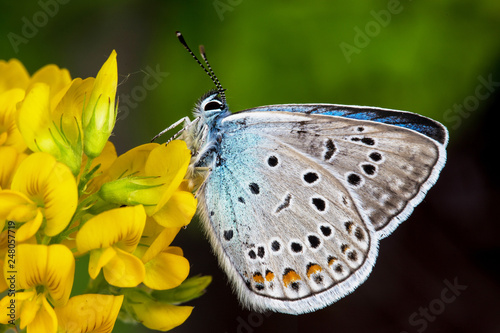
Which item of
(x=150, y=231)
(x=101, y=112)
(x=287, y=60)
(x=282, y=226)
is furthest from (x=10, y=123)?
(x=287, y=60)

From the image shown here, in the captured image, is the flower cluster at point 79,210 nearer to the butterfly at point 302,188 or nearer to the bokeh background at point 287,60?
the butterfly at point 302,188

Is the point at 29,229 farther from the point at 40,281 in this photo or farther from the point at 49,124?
the point at 49,124

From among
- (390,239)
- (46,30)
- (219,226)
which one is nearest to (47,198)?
(219,226)

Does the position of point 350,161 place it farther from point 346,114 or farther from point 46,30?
point 46,30

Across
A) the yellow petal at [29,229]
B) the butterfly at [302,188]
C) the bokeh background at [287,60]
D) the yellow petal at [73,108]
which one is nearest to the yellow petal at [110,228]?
the yellow petal at [29,229]

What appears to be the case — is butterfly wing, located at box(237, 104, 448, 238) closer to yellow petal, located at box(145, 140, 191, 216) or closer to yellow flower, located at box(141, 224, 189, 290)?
yellow petal, located at box(145, 140, 191, 216)

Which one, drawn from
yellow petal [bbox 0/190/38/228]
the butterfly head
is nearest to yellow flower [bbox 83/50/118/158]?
yellow petal [bbox 0/190/38/228]
